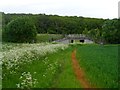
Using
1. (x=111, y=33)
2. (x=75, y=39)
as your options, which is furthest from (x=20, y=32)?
(x=75, y=39)

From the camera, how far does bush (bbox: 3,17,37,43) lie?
111250 mm

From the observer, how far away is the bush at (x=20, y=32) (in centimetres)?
11125

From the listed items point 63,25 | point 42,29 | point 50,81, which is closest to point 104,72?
point 50,81

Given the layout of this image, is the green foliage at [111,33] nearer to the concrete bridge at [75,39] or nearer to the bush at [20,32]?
the concrete bridge at [75,39]

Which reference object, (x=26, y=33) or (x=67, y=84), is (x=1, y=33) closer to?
(x=26, y=33)

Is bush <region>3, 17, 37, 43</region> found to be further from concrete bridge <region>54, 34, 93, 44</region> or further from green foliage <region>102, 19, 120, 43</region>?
concrete bridge <region>54, 34, 93, 44</region>

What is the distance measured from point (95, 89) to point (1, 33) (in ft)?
333

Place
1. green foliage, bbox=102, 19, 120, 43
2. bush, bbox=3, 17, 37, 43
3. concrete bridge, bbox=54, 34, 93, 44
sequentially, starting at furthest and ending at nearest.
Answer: concrete bridge, bbox=54, 34, 93, 44
green foliage, bbox=102, 19, 120, 43
bush, bbox=3, 17, 37, 43

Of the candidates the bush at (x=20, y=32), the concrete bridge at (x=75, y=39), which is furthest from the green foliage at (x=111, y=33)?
the bush at (x=20, y=32)

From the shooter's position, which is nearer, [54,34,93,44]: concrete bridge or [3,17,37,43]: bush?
[3,17,37,43]: bush

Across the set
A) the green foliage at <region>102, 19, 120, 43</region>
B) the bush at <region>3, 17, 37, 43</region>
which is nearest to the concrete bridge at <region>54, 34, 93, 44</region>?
the green foliage at <region>102, 19, 120, 43</region>

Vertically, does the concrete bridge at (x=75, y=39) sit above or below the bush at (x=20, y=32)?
below

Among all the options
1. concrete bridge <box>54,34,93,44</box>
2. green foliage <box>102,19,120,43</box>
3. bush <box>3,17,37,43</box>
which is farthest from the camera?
concrete bridge <box>54,34,93,44</box>

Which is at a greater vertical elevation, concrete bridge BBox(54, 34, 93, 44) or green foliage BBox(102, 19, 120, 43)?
green foliage BBox(102, 19, 120, 43)
